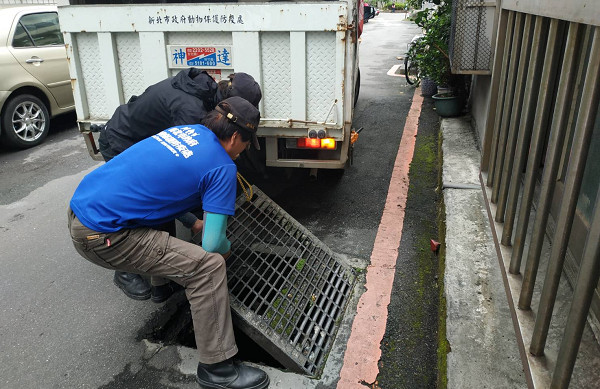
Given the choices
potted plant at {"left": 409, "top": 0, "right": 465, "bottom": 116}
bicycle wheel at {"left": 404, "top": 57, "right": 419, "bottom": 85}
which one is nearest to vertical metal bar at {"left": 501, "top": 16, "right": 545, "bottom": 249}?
potted plant at {"left": 409, "top": 0, "right": 465, "bottom": 116}

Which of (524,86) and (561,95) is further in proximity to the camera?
(524,86)

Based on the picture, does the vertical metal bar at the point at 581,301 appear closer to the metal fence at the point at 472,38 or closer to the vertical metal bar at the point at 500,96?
the vertical metal bar at the point at 500,96

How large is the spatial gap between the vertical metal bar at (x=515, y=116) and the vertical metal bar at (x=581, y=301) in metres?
0.91

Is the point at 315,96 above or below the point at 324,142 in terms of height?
above

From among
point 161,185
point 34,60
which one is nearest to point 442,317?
point 161,185

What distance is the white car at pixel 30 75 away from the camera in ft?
21.1

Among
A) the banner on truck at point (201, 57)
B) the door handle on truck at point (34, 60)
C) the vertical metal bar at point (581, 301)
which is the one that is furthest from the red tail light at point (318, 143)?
the door handle on truck at point (34, 60)

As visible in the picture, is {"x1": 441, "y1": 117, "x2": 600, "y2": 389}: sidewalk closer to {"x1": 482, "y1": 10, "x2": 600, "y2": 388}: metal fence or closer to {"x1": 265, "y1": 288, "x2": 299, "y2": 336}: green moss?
{"x1": 482, "y1": 10, "x2": 600, "y2": 388}: metal fence

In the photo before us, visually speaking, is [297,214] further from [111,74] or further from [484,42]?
[484,42]

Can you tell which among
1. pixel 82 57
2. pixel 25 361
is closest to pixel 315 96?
pixel 82 57

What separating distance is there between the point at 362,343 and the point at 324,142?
1.69 metres

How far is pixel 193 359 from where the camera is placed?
2.76 metres

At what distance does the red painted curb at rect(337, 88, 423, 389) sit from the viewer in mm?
2617

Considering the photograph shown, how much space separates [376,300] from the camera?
3207mm
